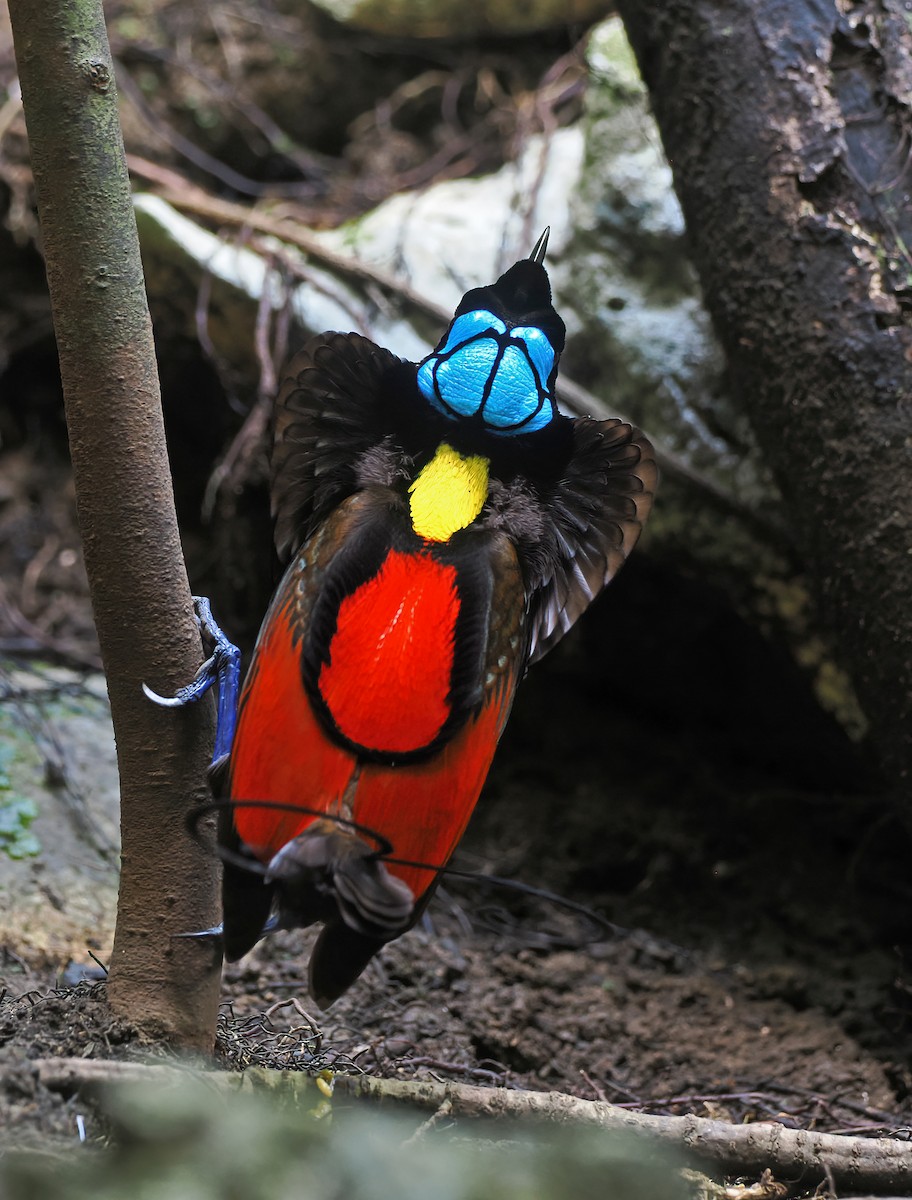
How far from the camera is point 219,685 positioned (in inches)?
65.5

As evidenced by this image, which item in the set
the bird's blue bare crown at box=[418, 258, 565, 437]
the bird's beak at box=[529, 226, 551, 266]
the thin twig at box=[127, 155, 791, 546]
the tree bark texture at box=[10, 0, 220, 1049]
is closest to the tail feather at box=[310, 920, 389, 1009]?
the tree bark texture at box=[10, 0, 220, 1049]

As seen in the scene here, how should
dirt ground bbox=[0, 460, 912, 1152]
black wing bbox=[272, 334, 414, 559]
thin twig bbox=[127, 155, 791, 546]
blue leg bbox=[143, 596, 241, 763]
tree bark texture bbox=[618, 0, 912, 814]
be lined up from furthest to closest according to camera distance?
thin twig bbox=[127, 155, 791, 546]
dirt ground bbox=[0, 460, 912, 1152]
tree bark texture bbox=[618, 0, 912, 814]
black wing bbox=[272, 334, 414, 559]
blue leg bbox=[143, 596, 241, 763]

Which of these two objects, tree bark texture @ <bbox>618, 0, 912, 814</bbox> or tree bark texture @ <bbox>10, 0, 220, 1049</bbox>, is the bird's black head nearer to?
tree bark texture @ <bbox>10, 0, 220, 1049</bbox>

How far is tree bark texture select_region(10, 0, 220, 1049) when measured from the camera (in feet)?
4.91

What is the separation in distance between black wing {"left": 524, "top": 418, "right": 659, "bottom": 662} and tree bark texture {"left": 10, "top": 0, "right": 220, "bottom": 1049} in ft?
1.82

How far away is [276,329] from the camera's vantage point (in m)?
3.14

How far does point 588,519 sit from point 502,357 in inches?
12.9

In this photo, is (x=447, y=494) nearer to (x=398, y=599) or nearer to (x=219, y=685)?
(x=398, y=599)

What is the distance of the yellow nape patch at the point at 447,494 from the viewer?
1610mm

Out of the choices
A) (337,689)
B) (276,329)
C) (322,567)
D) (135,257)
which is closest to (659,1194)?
(337,689)

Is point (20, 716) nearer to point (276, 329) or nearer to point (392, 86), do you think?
point (276, 329)

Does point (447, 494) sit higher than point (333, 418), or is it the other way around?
point (333, 418)

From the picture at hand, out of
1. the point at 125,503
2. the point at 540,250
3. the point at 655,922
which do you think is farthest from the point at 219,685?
the point at 655,922

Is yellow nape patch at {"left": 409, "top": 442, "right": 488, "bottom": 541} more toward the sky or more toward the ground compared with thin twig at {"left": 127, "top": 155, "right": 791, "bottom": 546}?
more toward the ground
